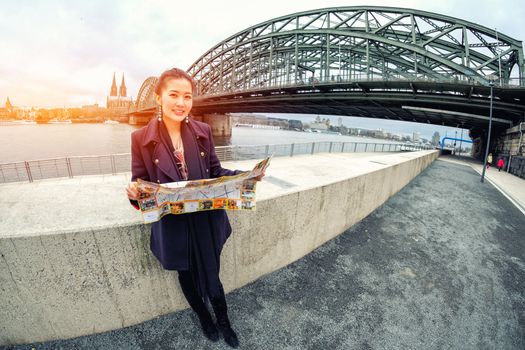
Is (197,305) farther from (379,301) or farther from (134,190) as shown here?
(379,301)

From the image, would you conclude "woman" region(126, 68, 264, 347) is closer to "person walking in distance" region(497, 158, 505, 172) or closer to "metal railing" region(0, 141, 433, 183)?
"metal railing" region(0, 141, 433, 183)

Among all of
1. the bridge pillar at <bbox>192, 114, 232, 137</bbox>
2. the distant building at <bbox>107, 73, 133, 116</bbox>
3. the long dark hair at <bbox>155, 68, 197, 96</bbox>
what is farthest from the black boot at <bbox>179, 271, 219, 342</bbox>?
the distant building at <bbox>107, 73, 133, 116</bbox>

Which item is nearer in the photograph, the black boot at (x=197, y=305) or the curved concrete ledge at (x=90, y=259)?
the curved concrete ledge at (x=90, y=259)

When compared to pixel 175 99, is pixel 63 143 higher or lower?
lower

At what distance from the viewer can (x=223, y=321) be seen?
6.73 ft

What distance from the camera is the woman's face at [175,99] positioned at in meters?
1.63

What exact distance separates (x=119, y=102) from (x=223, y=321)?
162m

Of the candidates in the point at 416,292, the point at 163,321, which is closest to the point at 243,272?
the point at 163,321

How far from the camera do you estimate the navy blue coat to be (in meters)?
1.60

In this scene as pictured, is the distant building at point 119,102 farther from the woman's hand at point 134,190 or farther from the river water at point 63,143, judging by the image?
the woman's hand at point 134,190

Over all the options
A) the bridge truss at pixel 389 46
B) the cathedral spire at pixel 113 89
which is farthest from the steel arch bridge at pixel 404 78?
the cathedral spire at pixel 113 89

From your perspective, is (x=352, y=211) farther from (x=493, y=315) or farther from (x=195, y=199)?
(x=195, y=199)

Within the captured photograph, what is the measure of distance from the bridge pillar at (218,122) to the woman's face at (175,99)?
61868 millimetres

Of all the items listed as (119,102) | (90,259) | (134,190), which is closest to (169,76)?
(134,190)
